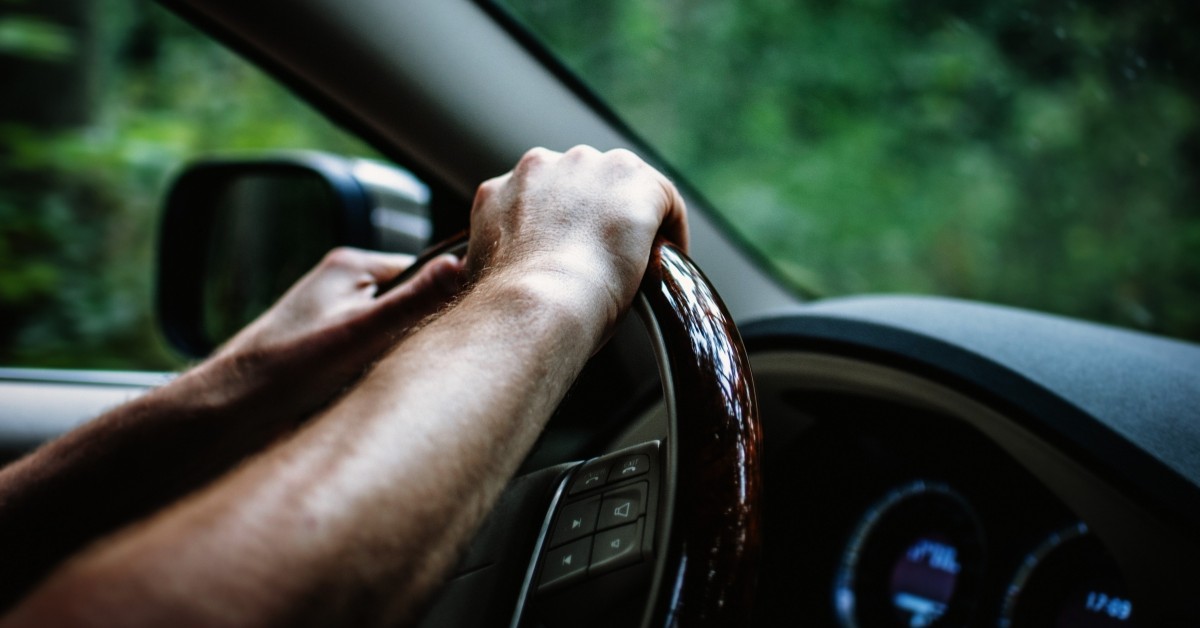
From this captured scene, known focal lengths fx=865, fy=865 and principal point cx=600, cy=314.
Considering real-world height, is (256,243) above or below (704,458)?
above

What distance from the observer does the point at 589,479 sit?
93 centimetres

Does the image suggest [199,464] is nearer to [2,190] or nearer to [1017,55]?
[1017,55]

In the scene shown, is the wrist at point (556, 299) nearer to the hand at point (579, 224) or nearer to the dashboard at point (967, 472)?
the hand at point (579, 224)

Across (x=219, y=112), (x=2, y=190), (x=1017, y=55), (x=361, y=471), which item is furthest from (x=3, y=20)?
(x=361, y=471)

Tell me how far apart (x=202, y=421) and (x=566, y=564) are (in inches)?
35.6

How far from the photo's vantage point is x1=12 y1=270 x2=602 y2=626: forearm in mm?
543

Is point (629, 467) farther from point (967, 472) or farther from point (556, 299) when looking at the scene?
point (967, 472)

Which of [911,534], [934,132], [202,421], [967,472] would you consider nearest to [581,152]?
[202,421]

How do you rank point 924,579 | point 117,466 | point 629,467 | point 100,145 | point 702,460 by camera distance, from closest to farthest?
point 702,460, point 629,467, point 117,466, point 924,579, point 100,145

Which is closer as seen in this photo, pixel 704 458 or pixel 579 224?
pixel 704 458

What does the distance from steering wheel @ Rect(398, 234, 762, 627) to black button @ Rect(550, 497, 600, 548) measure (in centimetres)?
5

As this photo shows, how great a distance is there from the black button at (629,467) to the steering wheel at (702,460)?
4 cm

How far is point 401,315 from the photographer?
4.41 ft

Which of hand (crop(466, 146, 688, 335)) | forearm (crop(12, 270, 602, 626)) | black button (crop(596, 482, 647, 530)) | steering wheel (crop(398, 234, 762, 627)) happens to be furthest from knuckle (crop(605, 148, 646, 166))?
black button (crop(596, 482, 647, 530))
